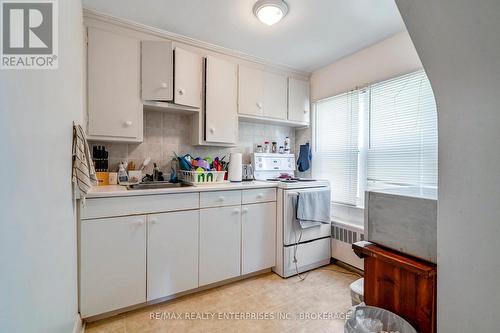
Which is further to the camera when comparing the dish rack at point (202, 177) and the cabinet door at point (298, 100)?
the cabinet door at point (298, 100)

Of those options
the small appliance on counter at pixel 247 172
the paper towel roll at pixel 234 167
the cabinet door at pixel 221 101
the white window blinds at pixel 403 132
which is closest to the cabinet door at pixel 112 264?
the paper towel roll at pixel 234 167

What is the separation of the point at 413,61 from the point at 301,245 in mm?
1990

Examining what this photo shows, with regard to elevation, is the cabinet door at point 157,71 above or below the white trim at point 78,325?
above

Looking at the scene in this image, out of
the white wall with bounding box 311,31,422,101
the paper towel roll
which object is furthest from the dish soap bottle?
the white wall with bounding box 311,31,422,101

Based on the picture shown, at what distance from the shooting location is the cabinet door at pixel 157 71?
2.03 metres

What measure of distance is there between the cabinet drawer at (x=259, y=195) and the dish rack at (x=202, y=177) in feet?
1.22

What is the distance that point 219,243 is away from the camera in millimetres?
2041

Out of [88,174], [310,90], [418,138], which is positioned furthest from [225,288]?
[310,90]

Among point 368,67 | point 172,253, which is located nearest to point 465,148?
point 172,253

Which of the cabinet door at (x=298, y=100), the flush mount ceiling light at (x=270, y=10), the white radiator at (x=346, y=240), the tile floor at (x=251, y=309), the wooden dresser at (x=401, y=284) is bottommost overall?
the tile floor at (x=251, y=309)

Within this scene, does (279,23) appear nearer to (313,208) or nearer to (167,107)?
(167,107)

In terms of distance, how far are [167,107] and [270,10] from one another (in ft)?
3.92

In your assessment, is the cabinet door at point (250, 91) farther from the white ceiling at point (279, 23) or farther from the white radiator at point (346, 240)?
the white radiator at point (346, 240)

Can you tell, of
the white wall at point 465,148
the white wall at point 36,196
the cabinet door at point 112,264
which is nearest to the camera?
the white wall at point 36,196
